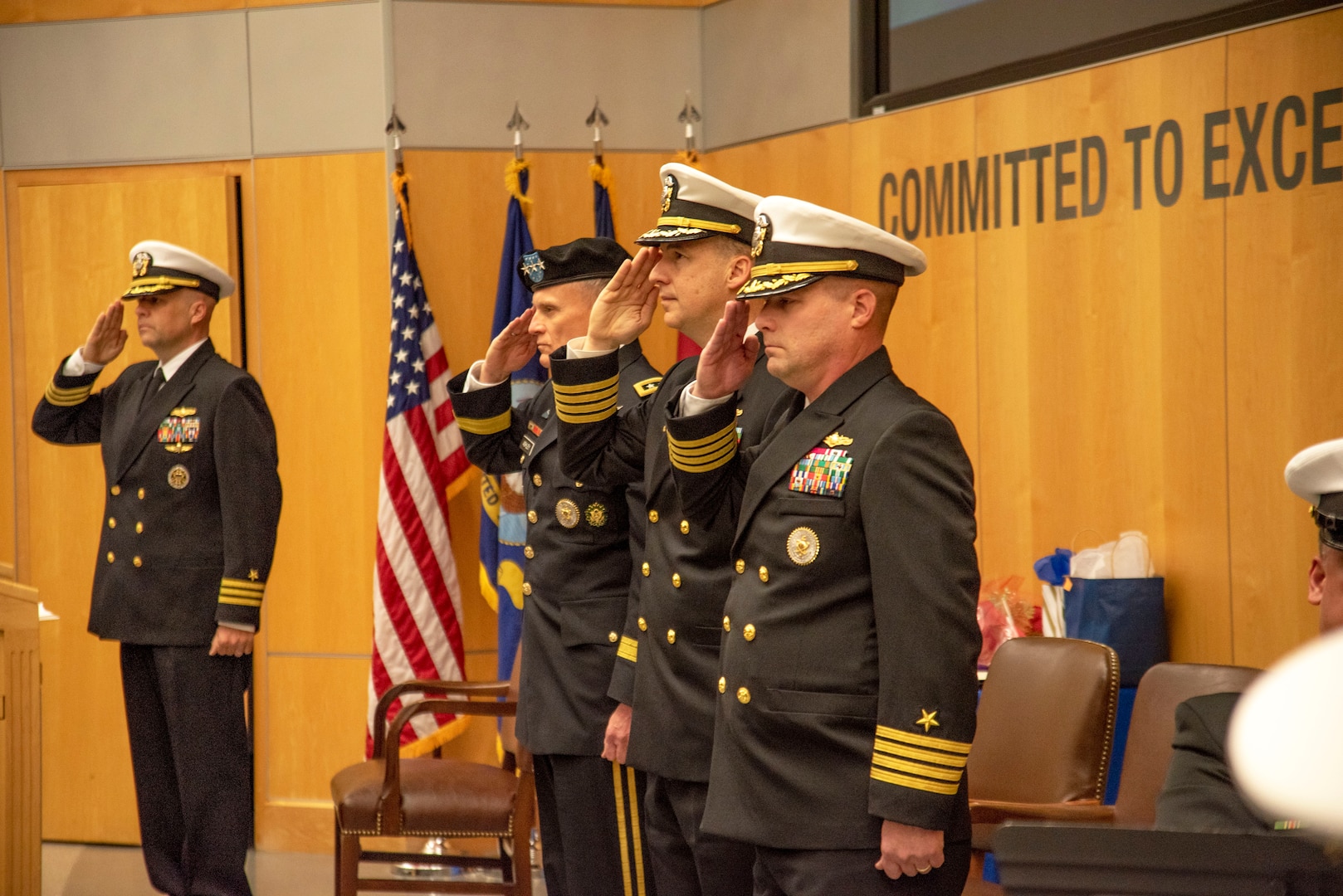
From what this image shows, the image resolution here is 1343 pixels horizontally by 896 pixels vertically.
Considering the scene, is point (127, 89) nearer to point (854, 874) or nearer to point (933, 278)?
point (933, 278)

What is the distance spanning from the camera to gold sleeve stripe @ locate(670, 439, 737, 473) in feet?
7.65

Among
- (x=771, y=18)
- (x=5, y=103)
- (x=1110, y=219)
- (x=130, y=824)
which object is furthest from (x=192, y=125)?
(x=1110, y=219)

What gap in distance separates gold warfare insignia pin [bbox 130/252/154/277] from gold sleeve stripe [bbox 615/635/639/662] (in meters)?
2.01

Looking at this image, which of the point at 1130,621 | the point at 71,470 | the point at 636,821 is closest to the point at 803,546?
the point at 636,821

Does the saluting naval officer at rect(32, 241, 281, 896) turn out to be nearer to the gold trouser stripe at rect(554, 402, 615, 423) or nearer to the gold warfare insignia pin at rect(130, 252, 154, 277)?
the gold warfare insignia pin at rect(130, 252, 154, 277)

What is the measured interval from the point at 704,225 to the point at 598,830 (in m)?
1.21

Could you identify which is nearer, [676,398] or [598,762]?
[676,398]

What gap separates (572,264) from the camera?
3.28 metres

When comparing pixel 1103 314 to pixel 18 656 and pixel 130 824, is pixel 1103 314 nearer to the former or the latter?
pixel 18 656

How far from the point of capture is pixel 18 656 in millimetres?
3184

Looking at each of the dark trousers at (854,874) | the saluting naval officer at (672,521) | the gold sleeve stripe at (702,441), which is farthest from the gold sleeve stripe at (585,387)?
the dark trousers at (854,874)

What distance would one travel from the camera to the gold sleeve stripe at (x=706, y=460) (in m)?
2.33

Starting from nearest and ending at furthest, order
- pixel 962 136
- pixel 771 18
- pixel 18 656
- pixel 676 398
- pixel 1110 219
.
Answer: pixel 676 398 < pixel 18 656 < pixel 1110 219 < pixel 962 136 < pixel 771 18

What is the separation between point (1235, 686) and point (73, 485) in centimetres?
408
